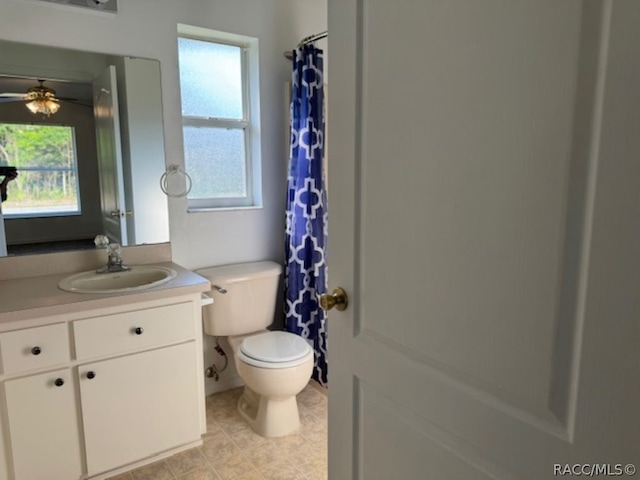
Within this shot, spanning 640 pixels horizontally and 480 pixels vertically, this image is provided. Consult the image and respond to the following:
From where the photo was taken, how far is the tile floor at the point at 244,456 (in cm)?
188

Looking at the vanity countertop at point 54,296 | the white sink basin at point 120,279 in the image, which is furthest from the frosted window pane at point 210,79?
the vanity countertop at point 54,296

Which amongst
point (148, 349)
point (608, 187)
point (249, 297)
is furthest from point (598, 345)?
point (249, 297)

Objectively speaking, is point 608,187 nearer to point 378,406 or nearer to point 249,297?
point 378,406

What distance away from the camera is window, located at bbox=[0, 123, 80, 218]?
1926 mm

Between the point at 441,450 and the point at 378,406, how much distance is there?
200 millimetres

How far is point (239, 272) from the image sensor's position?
2389 millimetres

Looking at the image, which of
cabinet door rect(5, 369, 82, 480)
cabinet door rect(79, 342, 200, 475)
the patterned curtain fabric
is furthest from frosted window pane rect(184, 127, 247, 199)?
cabinet door rect(5, 369, 82, 480)

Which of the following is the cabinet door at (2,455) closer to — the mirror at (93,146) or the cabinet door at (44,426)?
the cabinet door at (44,426)

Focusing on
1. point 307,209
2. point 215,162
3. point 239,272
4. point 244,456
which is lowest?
point 244,456

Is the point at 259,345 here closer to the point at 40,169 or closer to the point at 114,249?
the point at 114,249

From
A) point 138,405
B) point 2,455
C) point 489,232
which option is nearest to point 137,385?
point 138,405

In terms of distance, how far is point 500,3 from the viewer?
697 mm

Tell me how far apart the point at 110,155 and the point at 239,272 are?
0.89 metres

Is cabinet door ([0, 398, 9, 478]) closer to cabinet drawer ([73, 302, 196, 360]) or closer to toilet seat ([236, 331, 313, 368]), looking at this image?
cabinet drawer ([73, 302, 196, 360])
